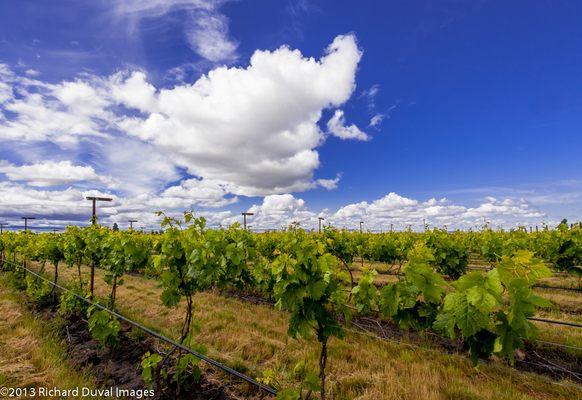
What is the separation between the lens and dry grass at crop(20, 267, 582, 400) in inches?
165

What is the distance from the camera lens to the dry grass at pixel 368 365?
4202 mm

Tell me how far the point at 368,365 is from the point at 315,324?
2.62 m

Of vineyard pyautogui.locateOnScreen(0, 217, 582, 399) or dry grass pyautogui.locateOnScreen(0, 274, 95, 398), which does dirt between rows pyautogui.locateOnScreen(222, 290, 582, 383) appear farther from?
dry grass pyautogui.locateOnScreen(0, 274, 95, 398)

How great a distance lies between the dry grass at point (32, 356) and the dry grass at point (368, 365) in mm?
1782

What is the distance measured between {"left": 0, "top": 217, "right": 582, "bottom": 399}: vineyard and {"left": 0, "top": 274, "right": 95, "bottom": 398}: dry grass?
48cm

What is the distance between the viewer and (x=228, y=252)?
15.3 ft

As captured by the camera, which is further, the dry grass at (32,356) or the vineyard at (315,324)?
the dry grass at (32,356)

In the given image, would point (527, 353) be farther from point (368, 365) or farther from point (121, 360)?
point (121, 360)

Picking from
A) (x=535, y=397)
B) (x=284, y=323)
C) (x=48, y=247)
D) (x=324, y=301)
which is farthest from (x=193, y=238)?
(x=48, y=247)

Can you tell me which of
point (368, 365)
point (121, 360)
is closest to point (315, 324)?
point (368, 365)

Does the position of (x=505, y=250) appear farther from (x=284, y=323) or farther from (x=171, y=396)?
(x=171, y=396)

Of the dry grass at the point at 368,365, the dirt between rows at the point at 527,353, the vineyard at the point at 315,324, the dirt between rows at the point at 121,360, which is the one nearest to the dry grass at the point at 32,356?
the dirt between rows at the point at 121,360

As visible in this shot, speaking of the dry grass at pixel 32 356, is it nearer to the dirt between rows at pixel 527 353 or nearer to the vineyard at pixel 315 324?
the vineyard at pixel 315 324

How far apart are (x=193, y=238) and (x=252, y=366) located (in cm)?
228
